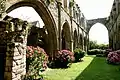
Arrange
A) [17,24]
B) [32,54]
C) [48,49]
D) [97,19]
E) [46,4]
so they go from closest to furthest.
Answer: [17,24] → [32,54] → [46,4] → [48,49] → [97,19]

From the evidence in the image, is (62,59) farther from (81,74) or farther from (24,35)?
(24,35)

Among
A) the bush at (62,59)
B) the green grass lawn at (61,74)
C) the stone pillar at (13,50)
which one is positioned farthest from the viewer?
the bush at (62,59)

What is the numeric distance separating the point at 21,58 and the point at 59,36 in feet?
29.8

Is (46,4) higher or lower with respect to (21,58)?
higher

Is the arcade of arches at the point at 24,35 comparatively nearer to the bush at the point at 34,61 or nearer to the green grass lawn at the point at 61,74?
the bush at the point at 34,61

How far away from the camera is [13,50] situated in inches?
253

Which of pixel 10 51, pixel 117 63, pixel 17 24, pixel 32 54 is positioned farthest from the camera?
pixel 117 63

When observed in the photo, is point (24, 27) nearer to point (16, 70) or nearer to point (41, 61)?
point (16, 70)

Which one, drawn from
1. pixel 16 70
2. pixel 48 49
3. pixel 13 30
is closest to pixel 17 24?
pixel 13 30

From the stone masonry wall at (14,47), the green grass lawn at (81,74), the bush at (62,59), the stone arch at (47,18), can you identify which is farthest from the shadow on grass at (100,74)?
the stone masonry wall at (14,47)

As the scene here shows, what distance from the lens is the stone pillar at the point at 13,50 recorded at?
6344mm

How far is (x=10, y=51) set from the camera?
253 inches

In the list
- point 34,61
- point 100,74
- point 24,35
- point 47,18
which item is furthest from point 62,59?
point 24,35

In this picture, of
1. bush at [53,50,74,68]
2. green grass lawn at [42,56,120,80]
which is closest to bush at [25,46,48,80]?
green grass lawn at [42,56,120,80]
